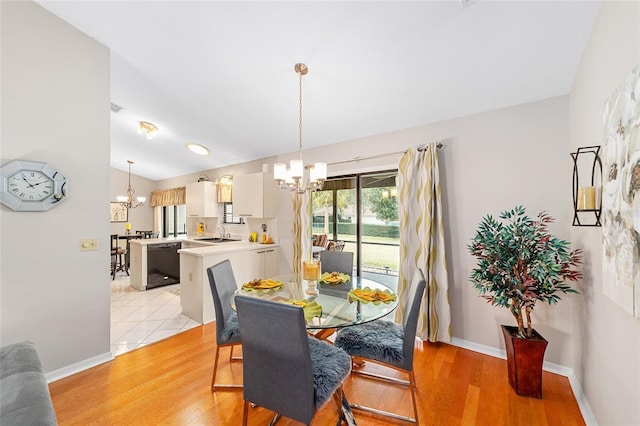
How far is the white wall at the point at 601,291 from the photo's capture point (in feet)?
3.89

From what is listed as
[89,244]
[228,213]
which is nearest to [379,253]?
[89,244]

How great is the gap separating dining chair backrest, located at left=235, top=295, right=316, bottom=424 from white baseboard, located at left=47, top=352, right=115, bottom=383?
198 centimetres

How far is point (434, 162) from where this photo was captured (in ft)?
8.90

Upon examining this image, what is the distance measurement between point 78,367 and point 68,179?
1.66 m

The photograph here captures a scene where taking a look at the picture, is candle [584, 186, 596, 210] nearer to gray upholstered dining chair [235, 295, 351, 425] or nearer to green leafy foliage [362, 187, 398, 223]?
gray upholstered dining chair [235, 295, 351, 425]

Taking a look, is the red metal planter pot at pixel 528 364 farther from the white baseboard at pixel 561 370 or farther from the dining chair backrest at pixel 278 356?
the dining chair backrest at pixel 278 356

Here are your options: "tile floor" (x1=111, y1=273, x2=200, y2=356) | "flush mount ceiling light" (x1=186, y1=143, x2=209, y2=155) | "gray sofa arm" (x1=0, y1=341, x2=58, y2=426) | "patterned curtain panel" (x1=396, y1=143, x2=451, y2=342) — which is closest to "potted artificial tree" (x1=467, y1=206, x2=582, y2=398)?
"patterned curtain panel" (x1=396, y1=143, x2=451, y2=342)

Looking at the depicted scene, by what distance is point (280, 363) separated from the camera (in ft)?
4.30

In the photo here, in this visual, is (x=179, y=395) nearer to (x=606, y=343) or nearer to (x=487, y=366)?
(x=487, y=366)

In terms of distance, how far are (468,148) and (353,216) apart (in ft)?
5.44

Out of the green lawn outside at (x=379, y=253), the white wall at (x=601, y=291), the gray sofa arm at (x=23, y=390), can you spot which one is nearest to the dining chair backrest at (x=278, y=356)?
the gray sofa arm at (x=23, y=390)

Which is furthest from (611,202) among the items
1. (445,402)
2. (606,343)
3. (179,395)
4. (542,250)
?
(179,395)

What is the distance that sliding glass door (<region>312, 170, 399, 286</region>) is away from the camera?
3385 millimetres

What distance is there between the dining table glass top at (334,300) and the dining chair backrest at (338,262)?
0.34 m
